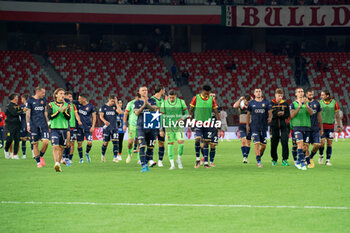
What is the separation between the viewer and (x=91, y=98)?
42500mm

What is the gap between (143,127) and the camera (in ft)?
53.6

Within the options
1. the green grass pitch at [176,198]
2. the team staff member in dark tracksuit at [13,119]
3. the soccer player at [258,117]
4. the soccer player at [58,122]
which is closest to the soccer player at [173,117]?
the green grass pitch at [176,198]

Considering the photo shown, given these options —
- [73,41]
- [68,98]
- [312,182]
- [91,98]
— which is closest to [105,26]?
[73,41]

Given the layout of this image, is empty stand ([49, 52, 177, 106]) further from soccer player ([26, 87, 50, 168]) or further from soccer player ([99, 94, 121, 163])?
soccer player ([26, 87, 50, 168])

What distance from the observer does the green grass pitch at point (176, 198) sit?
27.6 feet

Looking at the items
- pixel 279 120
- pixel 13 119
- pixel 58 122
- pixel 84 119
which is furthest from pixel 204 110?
pixel 13 119

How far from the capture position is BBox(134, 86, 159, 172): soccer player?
16.0 metres

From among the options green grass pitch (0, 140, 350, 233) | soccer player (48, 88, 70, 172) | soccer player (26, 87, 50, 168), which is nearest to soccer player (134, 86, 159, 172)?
green grass pitch (0, 140, 350, 233)

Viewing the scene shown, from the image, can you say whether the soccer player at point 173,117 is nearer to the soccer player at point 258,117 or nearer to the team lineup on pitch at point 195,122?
the team lineup on pitch at point 195,122

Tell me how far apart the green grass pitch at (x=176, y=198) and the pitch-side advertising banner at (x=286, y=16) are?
98.5 feet

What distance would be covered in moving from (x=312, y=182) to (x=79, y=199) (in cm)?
532

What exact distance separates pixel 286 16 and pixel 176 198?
3761 centimetres

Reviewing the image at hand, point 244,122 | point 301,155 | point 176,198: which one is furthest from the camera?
point 244,122

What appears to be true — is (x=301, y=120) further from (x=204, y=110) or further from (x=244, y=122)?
(x=244, y=122)
